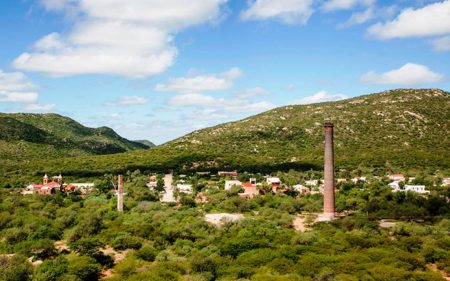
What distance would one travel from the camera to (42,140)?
151 metres

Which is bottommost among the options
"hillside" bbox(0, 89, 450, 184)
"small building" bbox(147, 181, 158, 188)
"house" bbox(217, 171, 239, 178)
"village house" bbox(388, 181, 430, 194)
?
"village house" bbox(388, 181, 430, 194)

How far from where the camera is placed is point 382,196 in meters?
62.0

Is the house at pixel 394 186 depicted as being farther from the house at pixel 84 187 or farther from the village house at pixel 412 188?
the house at pixel 84 187

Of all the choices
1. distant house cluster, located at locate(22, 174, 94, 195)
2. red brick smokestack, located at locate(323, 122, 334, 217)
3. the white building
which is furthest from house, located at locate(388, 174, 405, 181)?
distant house cluster, located at locate(22, 174, 94, 195)

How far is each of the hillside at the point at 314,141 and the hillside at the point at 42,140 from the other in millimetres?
23083

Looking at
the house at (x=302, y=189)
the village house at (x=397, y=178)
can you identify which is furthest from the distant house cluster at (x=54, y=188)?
the village house at (x=397, y=178)

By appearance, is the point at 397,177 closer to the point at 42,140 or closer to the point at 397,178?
the point at 397,178

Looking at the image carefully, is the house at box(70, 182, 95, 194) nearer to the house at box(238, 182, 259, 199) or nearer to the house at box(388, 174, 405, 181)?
the house at box(238, 182, 259, 199)

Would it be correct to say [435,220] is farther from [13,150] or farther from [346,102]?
[13,150]

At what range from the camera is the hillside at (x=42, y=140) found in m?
133

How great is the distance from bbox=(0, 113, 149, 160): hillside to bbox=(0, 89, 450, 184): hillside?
23083 mm

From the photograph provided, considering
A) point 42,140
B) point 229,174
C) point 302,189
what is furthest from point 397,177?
point 42,140

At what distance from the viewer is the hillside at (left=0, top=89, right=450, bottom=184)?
102188 mm

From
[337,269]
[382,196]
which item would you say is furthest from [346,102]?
[337,269]
